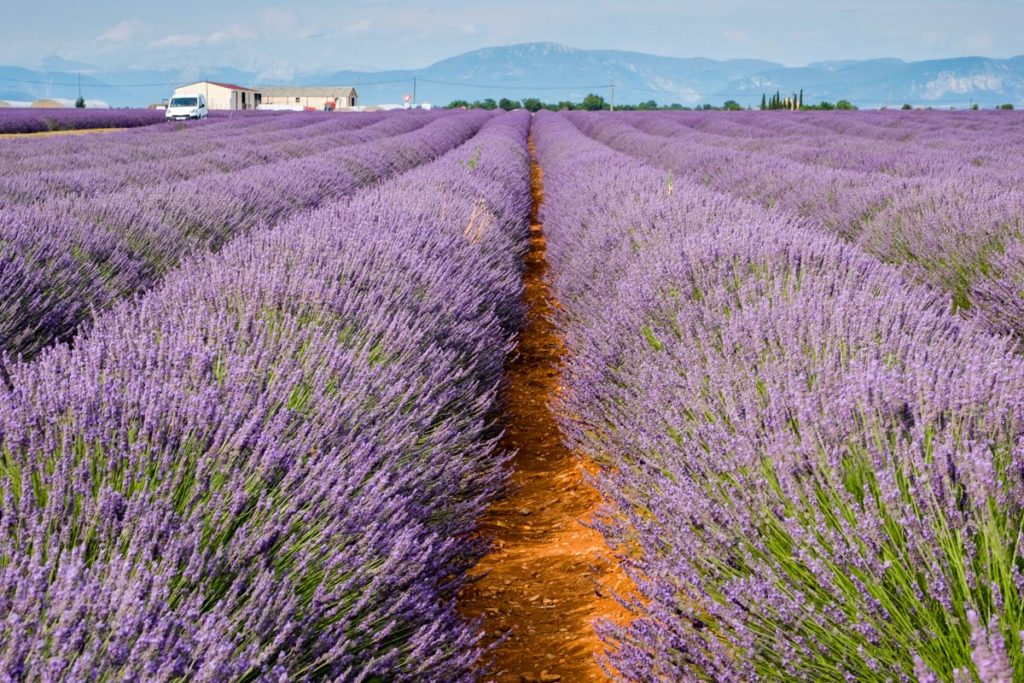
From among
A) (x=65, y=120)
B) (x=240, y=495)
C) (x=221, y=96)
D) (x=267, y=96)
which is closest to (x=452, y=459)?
(x=240, y=495)

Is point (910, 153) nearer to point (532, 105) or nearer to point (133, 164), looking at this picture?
point (133, 164)

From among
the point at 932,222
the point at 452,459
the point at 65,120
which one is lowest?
the point at 452,459

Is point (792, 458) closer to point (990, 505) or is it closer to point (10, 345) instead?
point (990, 505)

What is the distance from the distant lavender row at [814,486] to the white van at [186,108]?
33289 millimetres

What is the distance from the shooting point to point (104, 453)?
182cm

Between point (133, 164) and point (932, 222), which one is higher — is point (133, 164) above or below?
above

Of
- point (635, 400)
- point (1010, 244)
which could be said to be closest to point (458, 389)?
point (635, 400)

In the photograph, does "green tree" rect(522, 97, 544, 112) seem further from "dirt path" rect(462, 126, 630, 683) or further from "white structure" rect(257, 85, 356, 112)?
"dirt path" rect(462, 126, 630, 683)

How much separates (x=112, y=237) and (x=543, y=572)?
3.20 meters

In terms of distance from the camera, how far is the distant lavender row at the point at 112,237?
371cm

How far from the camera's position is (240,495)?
1.67 meters

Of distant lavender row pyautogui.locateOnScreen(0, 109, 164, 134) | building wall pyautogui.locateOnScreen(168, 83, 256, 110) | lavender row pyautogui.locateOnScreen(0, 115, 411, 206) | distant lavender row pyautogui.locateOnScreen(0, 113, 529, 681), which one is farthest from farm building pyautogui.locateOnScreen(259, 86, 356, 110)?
distant lavender row pyautogui.locateOnScreen(0, 113, 529, 681)

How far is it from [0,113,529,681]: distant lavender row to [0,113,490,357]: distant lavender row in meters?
0.76

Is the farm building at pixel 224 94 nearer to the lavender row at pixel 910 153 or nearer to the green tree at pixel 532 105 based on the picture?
the green tree at pixel 532 105
